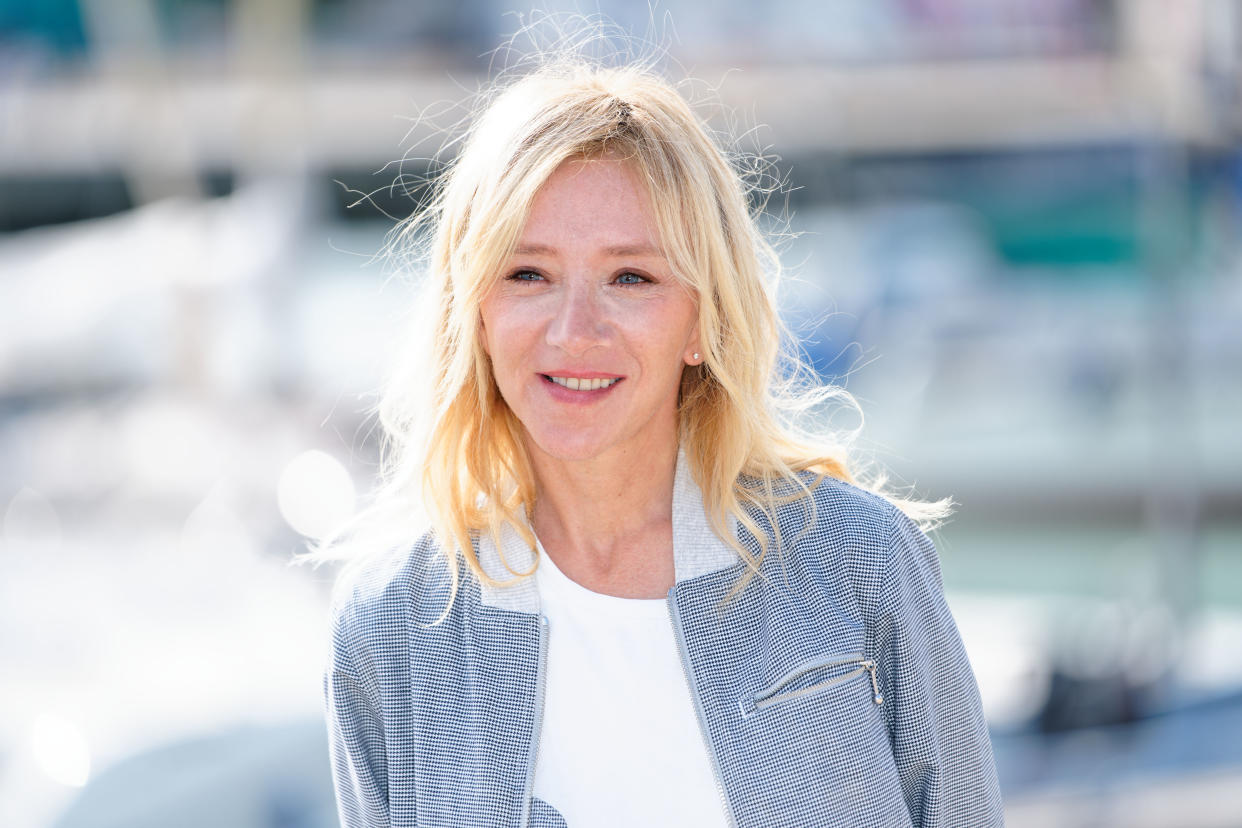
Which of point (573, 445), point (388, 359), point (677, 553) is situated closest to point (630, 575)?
point (677, 553)

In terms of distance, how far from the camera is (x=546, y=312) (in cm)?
175

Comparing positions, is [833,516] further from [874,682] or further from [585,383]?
[585,383]

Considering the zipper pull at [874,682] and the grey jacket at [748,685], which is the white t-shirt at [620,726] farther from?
the zipper pull at [874,682]

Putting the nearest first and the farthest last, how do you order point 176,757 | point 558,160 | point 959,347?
point 558,160, point 176,757, point 959,347

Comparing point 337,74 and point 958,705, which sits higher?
point 337,74

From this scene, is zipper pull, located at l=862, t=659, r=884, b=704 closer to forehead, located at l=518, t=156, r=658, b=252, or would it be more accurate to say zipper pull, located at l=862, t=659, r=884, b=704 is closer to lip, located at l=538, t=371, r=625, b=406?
lip, located at l=538, t=371, r=625, b=406

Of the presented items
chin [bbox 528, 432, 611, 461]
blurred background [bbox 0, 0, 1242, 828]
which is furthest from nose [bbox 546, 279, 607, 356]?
blurred background [bbox 0, 0, 1242, 828]

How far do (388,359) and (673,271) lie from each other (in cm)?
76

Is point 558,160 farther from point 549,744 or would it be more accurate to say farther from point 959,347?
point 959,347

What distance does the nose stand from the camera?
1716mm

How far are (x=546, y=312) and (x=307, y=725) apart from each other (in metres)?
2.68

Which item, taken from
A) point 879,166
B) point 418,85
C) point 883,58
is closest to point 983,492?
point 883,58

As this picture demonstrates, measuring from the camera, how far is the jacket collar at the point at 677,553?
1830mm

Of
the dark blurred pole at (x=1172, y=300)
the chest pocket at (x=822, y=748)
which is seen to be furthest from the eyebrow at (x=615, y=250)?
the dark blurred pole at (x=1172, y=300)
